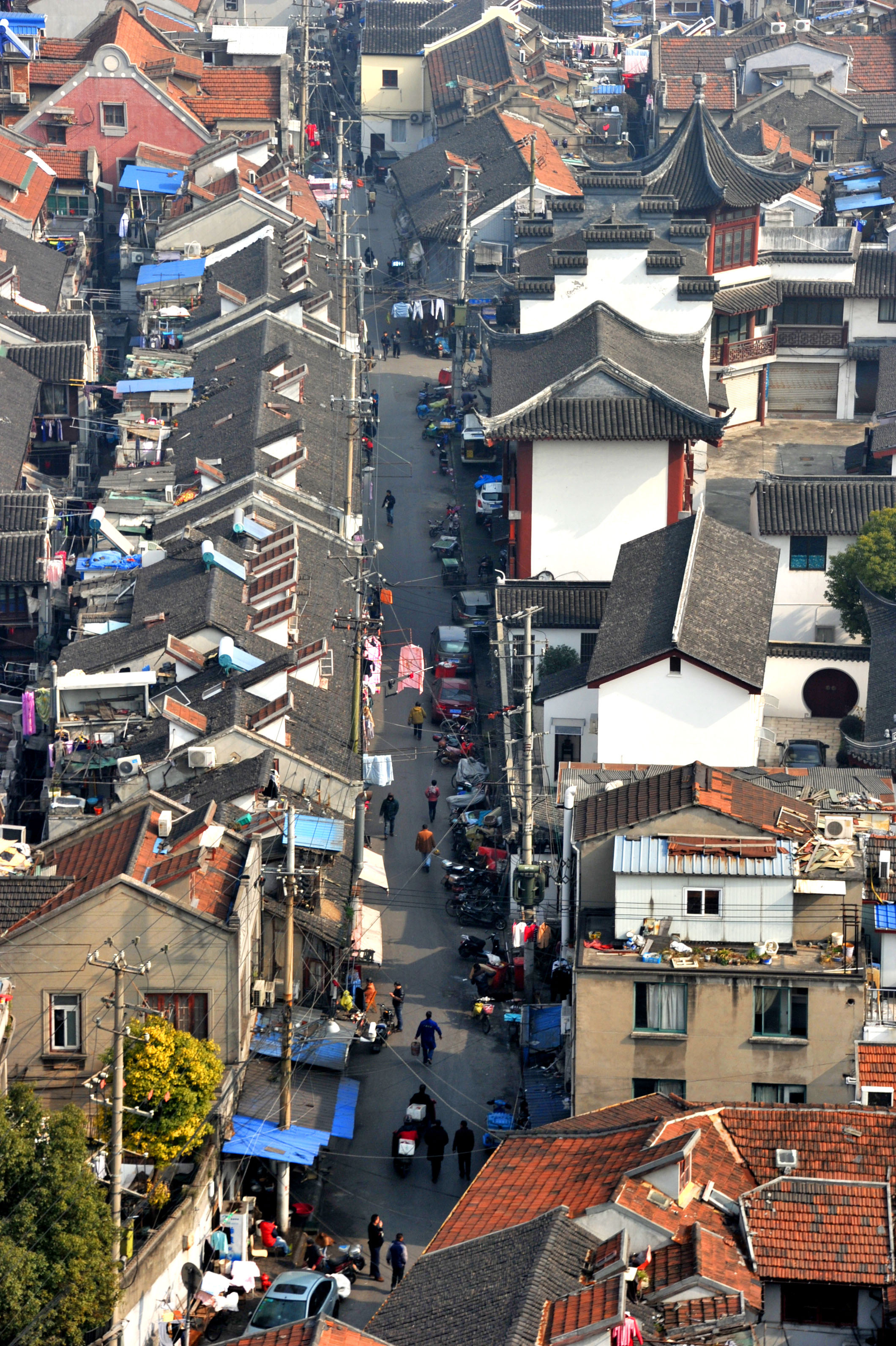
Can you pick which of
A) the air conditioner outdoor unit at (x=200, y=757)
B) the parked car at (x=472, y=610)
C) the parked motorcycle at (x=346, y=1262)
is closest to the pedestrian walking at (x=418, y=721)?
the parked car at (x=472, y=610)

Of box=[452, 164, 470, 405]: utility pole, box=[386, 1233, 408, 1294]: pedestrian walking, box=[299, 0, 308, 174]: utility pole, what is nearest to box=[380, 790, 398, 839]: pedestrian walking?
box=[386, 1233, 408, 1294]: pedestrian walking

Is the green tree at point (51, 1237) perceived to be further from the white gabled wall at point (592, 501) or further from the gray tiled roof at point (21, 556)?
the white gabled wall at point (592, 501)

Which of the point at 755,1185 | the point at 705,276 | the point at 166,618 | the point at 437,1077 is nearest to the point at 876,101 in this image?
the point at 705,276

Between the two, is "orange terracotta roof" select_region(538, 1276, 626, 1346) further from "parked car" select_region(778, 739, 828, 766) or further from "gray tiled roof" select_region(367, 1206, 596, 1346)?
"parked car" select_region(778, 739, 828, 766)

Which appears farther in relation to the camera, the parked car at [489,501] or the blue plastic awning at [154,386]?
the parked car at [489,501]

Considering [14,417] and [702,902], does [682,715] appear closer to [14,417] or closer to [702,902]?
[702,902]
